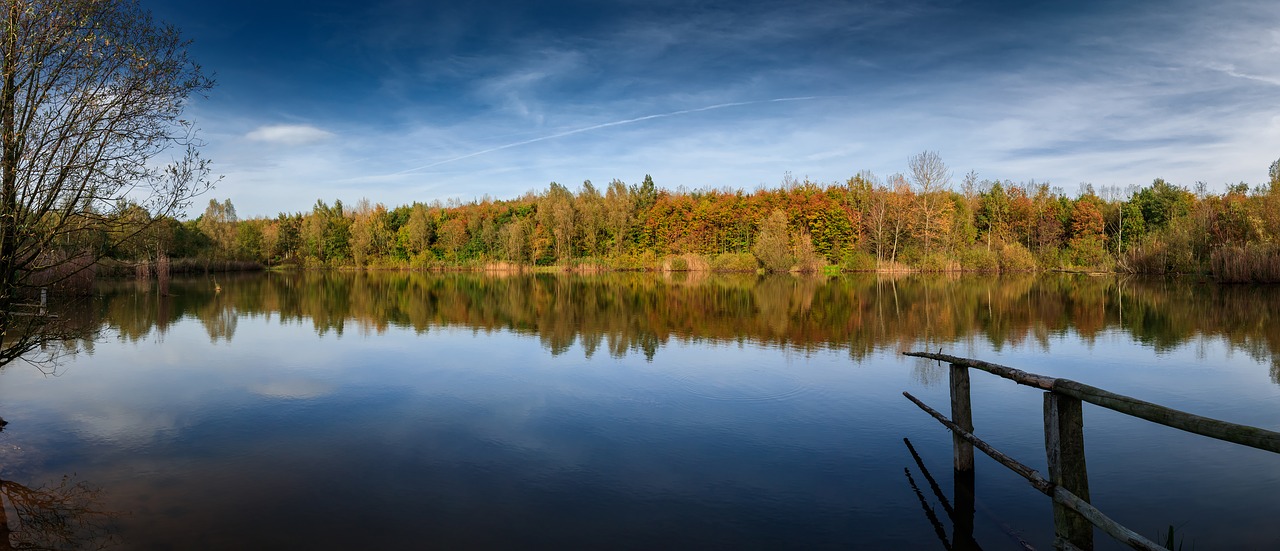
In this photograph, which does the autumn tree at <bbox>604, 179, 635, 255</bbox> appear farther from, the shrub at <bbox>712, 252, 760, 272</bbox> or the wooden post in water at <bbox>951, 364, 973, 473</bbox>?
the wooden post in water at <bbox>951, 364, 973, 473</bbox>

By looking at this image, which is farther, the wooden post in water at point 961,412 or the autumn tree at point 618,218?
the autumn tree at point 618,218

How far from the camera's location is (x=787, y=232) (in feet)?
181

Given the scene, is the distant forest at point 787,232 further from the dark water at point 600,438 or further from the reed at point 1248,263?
the dark water at point 600,438

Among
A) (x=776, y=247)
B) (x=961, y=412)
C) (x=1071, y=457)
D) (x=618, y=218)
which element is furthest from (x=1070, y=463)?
(x=618, y=218)

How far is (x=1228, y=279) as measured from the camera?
32656mm

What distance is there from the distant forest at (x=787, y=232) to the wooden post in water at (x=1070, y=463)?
44.0 metres

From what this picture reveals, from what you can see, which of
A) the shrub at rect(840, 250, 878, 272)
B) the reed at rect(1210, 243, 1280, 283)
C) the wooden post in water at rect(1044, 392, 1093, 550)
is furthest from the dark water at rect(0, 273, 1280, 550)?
the shrub at rect(840, 250, 878, 272)

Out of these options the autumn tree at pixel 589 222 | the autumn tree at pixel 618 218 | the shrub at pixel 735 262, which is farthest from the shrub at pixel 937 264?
the autumn tree at pixel 589 222

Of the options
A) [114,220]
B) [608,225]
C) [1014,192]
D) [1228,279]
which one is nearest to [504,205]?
[608,225]

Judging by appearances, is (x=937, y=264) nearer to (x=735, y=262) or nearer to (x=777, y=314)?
(x=735, y=262)

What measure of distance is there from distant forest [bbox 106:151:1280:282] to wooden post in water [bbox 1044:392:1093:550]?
4405 centimetres

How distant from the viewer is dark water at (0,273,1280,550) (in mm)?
5484

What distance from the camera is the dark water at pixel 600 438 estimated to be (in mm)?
5484

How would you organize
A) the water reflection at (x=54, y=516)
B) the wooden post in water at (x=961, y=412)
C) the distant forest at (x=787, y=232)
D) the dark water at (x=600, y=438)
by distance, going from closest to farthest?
the water reflection at (x=54, y=516)
the dark water at (x=600, y=438)
the wooden post in water at (x=961, y=412)
the distant forest at (x=787, y=232)
